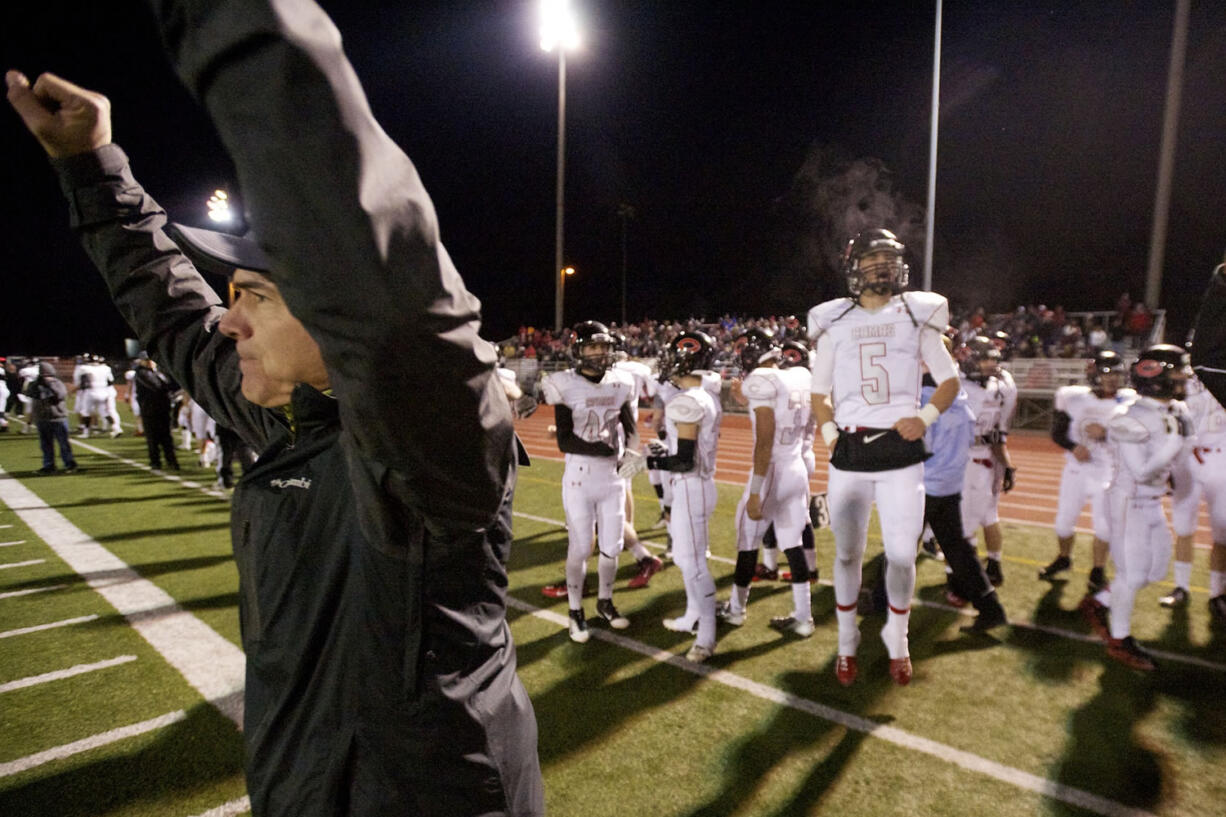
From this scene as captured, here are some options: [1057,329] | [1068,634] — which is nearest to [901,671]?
[1068,634]

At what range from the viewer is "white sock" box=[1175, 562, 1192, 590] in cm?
584

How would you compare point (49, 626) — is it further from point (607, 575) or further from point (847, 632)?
point (847, 632)

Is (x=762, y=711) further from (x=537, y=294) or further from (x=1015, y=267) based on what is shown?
(x=537, y=294)

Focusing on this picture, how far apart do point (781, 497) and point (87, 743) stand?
4.97 m

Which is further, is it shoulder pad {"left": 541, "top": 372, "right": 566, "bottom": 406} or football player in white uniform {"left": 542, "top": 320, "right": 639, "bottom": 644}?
shoulder pad {"left": 541, "top": 372, "right": 566, "bottom": 406}

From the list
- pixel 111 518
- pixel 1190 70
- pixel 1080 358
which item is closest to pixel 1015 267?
pixel 1190 70

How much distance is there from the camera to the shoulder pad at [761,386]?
5000mm

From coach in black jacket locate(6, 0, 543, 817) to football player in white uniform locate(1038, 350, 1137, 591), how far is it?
21.9ft

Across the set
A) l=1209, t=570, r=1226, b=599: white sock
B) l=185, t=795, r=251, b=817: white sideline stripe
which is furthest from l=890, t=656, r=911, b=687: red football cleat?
l=185, t=795, r=251, b=817: white sideline stripe

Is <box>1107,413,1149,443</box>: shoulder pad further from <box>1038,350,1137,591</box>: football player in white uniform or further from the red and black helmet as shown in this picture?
<box>1038,350,1137,591</box>: football player in white uniform

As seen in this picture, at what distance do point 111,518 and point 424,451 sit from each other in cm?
1088

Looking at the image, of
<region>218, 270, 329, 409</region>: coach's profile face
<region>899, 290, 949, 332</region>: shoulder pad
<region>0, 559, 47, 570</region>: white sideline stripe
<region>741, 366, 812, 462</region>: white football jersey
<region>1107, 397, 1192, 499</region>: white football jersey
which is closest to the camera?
<region>218, 270, 329, 409</region>: coach's profile face

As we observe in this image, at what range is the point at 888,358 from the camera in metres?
4.19

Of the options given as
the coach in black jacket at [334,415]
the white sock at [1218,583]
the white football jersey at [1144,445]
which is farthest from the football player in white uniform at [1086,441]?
the coach in black jacket at [334,415]
